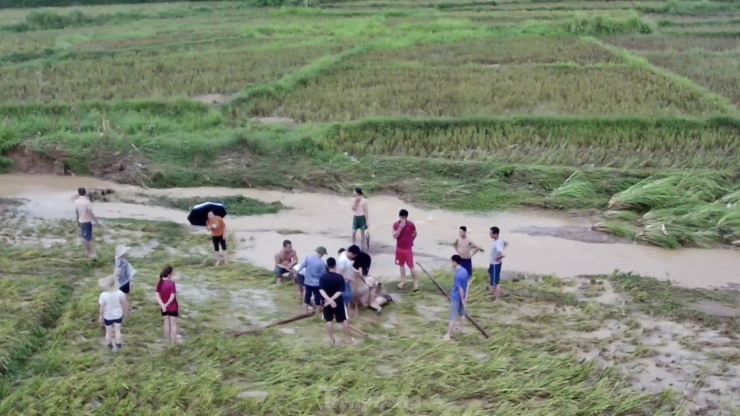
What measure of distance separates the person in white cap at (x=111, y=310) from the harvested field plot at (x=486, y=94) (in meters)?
9.99

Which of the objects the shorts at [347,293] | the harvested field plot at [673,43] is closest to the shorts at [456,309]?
the shorts at [347,293]

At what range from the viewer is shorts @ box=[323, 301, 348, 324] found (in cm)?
852

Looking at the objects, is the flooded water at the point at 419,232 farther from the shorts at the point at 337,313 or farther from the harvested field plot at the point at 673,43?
the harvested field plot at the point at 673,43

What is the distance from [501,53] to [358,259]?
16841 millimetres

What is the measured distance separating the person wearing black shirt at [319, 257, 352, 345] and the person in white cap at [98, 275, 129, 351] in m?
2.11

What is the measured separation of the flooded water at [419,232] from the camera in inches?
457

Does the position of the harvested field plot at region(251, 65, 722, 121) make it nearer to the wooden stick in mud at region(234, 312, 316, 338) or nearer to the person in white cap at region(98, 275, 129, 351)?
the wooden stick in mud at region(234, 312, 316, 338)

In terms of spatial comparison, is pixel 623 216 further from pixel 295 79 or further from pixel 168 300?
pixel 295 79

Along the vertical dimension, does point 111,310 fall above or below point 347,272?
below

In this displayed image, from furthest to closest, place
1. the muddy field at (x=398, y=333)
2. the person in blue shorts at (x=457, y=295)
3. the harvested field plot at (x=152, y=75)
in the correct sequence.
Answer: the harvested field plot at (x=152, y=75)
the person in blue shorts at (x=457, y=295)
the muddy field at (x=398, y=333)

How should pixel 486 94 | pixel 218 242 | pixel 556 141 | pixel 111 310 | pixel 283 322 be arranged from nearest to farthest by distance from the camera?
pixel 111 310
pixel 283 322
pixel 218 242
pixel 556 141
pixel 486 94

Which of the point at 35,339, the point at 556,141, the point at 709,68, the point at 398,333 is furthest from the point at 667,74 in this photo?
the point at 35,339

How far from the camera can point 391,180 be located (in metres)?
15.0

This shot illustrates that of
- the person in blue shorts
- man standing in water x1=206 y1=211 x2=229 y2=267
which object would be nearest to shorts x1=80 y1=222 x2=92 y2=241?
man standing in water x1=206 y1=211 x2=229 y2=267
